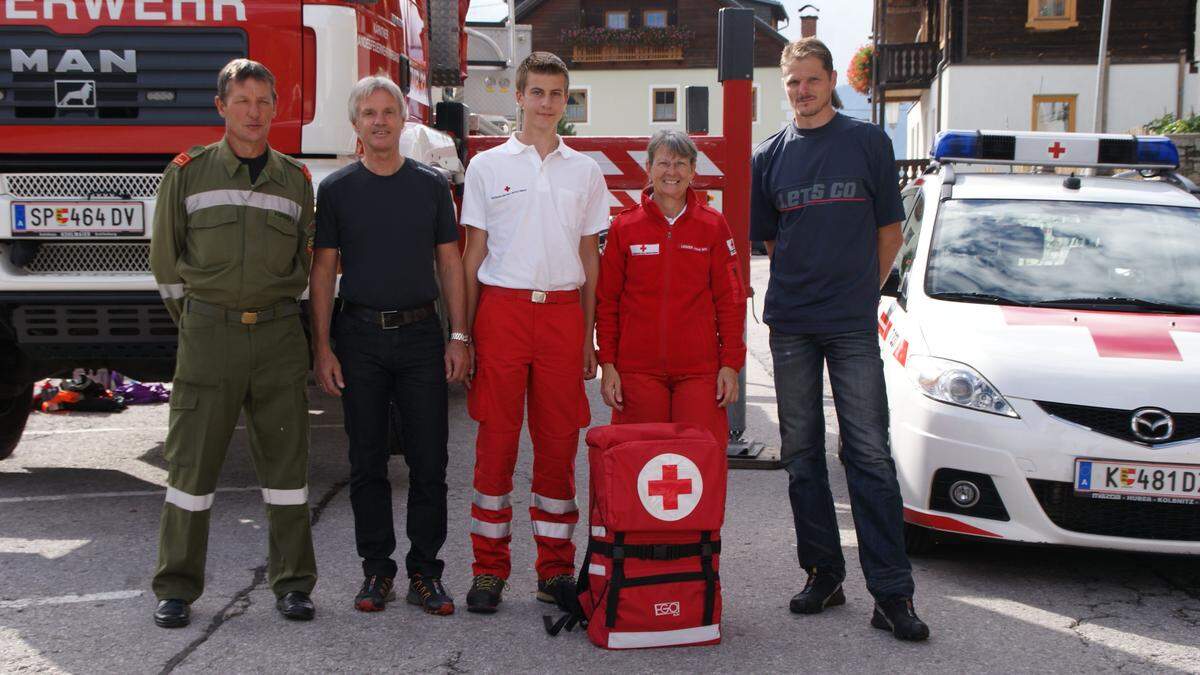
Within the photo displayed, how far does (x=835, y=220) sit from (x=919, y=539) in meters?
1.48

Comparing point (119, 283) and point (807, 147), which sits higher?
point (807, 147)

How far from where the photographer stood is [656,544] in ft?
13.4

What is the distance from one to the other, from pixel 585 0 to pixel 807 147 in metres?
46.0

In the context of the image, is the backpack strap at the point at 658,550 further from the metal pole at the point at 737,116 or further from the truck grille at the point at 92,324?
the metal pole at the point at 737,116

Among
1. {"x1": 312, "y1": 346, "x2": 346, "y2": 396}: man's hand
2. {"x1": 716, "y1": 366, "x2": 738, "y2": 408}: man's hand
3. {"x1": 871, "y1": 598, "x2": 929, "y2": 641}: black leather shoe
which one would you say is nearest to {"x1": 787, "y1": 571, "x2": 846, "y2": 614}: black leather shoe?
{"x1": 871, "y1": 598, "x2": 929, "y2": 641}: black leather shoe

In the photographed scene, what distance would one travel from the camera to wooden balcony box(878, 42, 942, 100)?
113ft

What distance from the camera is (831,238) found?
4363 millimetres

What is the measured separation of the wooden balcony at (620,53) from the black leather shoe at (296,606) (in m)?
46.4

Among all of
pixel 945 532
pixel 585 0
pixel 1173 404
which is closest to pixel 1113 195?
pixel 1173 404

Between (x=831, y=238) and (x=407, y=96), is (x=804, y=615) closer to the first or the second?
(x=831, y=238)

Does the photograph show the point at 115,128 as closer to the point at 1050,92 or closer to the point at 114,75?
the point at 114,75

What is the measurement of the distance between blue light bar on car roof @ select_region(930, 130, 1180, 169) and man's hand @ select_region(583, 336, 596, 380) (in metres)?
2.58

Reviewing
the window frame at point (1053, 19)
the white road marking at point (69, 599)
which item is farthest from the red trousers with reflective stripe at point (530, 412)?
the window frame at point (1053, 19)

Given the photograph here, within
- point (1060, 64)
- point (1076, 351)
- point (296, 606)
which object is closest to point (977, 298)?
point (1076, 351)
